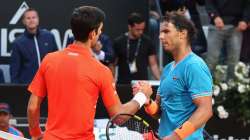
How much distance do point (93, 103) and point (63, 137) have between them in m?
0.31

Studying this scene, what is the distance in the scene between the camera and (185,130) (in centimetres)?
527

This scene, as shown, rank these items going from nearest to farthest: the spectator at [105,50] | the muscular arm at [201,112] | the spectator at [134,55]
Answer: the muscular arm at [201,112] < the spectator at [105,50] < the spectator at [134,55]

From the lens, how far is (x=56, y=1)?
10.4 metres

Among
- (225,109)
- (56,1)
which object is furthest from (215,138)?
(56,1)

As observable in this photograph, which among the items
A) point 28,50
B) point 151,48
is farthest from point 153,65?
point 28,50

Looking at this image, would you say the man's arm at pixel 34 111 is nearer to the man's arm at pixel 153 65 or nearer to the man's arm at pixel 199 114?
the man's arm at pixel 199 114

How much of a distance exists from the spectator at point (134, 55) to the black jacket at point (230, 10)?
3.13ft

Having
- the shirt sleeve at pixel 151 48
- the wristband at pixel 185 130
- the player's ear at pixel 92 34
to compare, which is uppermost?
the player's ear at pixel 92 34

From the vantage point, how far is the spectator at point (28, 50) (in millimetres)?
9719

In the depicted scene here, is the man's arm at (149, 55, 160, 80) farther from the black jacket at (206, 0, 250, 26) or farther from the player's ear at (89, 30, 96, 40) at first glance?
the player's ear at (89, 30, 96, 40)

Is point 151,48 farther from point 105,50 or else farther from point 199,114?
point 199,114

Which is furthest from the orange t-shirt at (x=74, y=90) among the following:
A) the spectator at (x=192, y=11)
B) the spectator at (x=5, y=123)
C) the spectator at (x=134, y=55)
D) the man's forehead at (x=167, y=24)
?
the spectator at (x=192, y=11)

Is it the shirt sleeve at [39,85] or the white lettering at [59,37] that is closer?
the shirt sleeve at [39,85]

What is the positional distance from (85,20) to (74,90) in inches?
18.7
